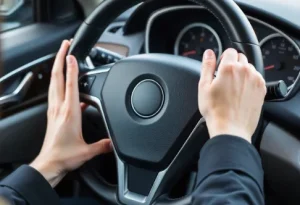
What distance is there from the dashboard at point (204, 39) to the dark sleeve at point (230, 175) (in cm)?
53

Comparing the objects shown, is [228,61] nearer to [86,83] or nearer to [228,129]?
[228,129]

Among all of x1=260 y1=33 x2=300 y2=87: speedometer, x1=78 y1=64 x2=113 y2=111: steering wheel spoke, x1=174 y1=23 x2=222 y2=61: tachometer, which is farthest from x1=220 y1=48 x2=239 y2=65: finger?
x1=174 y1=23 x2=222 y2=61: tachometer

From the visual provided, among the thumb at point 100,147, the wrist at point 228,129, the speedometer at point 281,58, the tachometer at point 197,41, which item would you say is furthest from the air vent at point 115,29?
the wrist at point 228,129

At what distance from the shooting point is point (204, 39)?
1516 millimetres

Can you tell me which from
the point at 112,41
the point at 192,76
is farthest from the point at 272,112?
the point at 112,41

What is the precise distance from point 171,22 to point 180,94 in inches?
22.2

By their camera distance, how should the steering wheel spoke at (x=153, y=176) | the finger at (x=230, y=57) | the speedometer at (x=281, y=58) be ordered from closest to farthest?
the finger at (x=230, y=57) < the steering wheel spoke at (x=153, y=176) < the speedometer at (x=281, y=58)

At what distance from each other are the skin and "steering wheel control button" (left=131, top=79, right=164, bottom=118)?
0.11 meters

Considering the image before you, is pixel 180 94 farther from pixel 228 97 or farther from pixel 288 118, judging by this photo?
pixel 288 118

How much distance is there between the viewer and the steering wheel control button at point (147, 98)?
104cm

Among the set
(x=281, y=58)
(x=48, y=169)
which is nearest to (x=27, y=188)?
(x=48, y=169)

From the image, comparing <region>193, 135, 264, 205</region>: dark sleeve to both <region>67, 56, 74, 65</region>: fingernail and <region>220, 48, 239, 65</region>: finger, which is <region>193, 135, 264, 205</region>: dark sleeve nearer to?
<region>220, 48, 239, 65</region>: finger

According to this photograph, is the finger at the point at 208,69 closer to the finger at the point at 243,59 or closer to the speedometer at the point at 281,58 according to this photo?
the finger at the point at 243,59

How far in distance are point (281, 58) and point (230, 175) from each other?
2.07 feet
